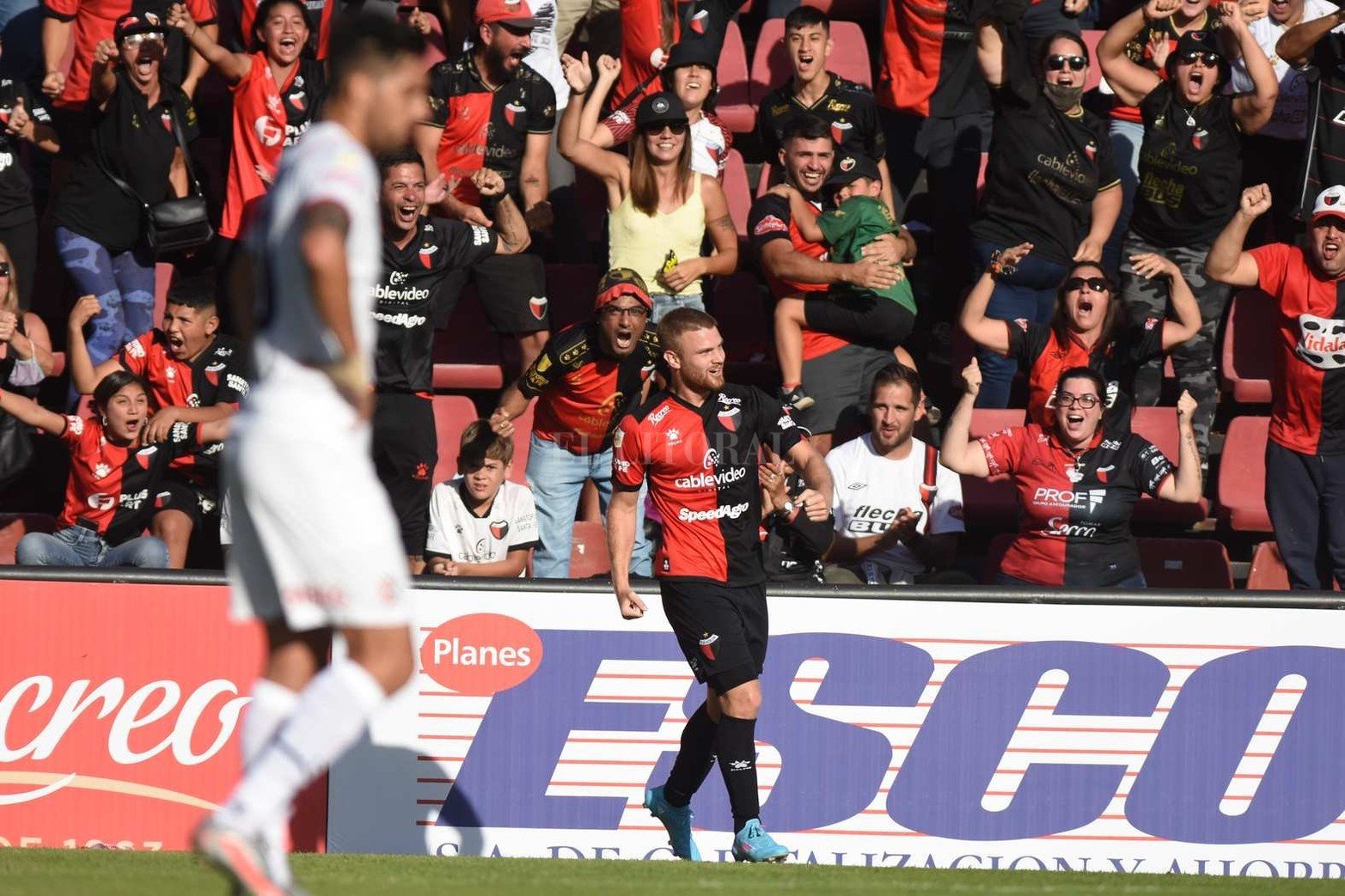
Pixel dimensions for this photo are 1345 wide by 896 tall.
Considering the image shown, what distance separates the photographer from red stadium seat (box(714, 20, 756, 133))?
11641mm

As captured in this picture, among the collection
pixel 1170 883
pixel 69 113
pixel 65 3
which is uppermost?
pixel 65 3

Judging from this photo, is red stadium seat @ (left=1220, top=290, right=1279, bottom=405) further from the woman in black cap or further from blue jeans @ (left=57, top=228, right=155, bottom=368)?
blue jeans @ (left=57, top=228, right=155, bottom=368)

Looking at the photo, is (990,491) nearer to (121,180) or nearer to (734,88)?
(734,88)

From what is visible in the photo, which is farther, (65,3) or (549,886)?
(65,3)

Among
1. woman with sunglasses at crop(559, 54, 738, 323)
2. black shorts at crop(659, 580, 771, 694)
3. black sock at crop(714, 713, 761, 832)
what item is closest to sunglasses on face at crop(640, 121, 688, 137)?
woman with sunglasses at crop(559, 54, 738, 323)

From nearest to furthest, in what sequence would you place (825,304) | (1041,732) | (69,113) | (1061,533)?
(1041,732)
(1061,533)
(825,304)
(69,113)

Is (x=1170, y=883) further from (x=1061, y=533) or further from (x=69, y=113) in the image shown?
(x=69, y=113)

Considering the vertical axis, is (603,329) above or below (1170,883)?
above

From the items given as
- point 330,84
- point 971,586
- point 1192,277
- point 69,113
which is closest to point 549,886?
point 330,84

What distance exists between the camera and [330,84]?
163 inches

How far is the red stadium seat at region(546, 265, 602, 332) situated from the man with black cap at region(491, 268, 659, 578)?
1394 millimetres

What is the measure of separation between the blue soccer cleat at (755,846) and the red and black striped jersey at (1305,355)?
3.78m

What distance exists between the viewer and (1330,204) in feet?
28.9

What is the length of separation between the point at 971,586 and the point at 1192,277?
10.5 ft
